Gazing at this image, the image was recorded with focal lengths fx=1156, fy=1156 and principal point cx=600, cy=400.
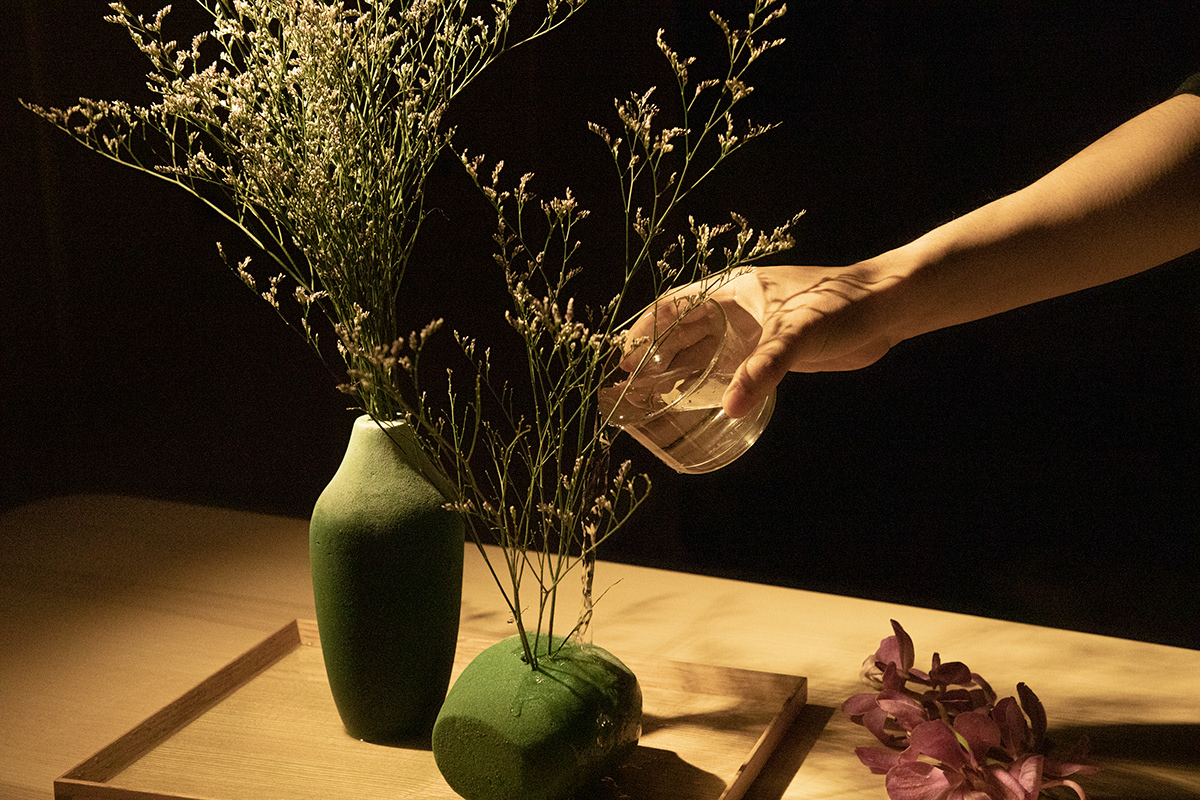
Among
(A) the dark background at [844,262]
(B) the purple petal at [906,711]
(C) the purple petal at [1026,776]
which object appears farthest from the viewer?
(A) the dark background at [844,262]

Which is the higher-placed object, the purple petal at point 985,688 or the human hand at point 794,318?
the human hand at point 794,318

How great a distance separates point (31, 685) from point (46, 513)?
1.47 ft

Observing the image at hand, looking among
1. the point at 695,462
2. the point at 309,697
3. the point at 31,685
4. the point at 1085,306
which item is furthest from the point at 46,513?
the point at 1085,306

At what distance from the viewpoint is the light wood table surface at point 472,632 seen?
2.75 ft

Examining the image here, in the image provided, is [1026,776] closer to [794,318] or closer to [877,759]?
[877,759]

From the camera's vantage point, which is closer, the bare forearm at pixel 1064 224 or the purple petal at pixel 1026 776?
the purple petal at pixel 1026 776

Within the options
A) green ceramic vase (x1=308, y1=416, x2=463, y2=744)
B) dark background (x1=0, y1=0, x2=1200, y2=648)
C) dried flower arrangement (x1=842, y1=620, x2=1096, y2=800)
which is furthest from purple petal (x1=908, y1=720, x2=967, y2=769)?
dark background (x1=0, y1=0, x2=1200, y2=648)

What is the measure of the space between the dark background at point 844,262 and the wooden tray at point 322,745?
100 centimetres

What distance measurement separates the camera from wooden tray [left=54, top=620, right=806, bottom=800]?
2.52 ft

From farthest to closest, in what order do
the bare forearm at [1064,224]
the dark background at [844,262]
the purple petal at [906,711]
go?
1. the dark background at [844,262]
2. the bare forearm at [1064,224]
3. the purple petal at [906,711]

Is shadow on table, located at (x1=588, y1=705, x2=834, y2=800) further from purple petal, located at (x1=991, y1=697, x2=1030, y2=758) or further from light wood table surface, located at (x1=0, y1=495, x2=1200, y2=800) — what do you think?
purple petal, located at (x1=991, y1=697, x2=1030, y2=758)

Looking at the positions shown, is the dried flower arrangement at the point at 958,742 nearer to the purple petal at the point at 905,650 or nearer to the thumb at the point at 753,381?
the purple petal at the point at 905,650

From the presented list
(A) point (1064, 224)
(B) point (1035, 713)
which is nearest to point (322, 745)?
(B) point (1035, 713)

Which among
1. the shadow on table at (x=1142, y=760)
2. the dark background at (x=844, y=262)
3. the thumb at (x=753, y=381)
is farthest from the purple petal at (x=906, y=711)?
the dark background at (x=844, y=262)
